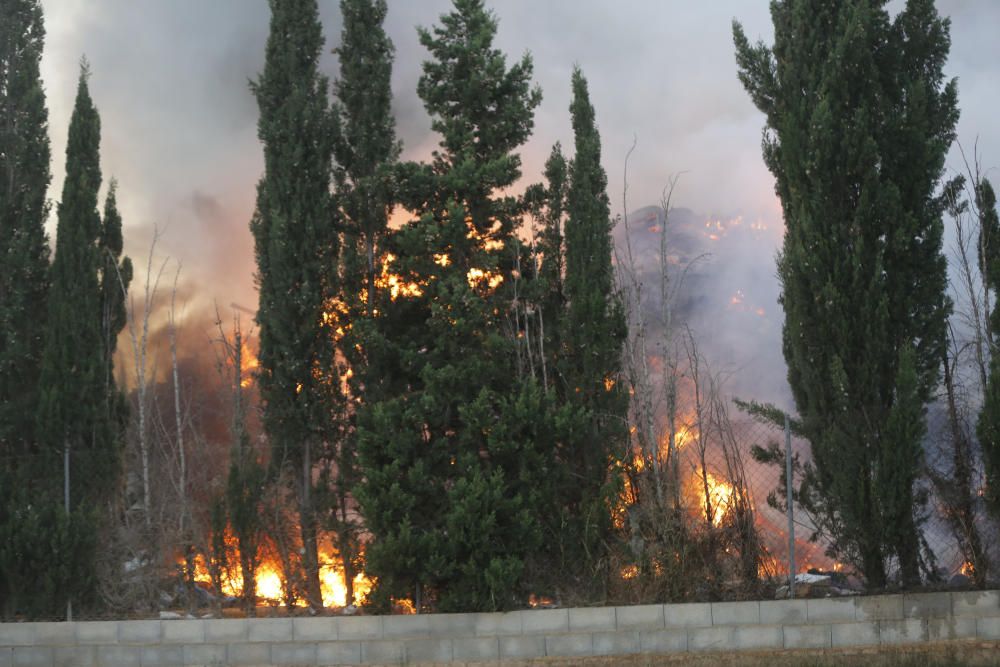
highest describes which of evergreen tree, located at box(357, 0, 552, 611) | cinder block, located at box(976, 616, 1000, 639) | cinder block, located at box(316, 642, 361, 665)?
evergreen tree, located at box(357, 0, 552, 611)

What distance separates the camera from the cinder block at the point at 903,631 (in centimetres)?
832

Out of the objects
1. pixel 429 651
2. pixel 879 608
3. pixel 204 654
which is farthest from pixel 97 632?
pixel 879 608

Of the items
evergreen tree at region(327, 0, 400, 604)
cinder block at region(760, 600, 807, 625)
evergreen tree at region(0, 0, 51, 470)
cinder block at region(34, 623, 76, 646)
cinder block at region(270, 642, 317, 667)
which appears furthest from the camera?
evergreen tree at region(0, 0, 51, 470)

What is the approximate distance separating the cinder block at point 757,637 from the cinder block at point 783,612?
2.9 inches

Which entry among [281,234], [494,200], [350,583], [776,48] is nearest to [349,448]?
[350,583]

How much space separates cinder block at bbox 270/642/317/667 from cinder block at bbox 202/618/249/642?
0.38m

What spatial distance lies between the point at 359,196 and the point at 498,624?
5200 millimetres

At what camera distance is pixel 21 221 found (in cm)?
1130

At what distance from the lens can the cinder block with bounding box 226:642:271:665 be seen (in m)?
8.53

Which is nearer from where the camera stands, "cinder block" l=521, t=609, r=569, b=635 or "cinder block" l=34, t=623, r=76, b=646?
"cinder block" l=521, t=609, r=569, b=635

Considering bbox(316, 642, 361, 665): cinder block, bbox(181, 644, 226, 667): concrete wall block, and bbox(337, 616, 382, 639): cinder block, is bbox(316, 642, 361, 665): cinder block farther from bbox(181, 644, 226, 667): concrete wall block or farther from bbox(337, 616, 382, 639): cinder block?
bbox(181, 644, 226, 667): concrete wall block

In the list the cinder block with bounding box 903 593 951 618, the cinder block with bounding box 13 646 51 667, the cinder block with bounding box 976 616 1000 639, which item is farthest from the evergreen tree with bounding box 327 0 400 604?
the cinder block with bounding box 976 616 1000 639

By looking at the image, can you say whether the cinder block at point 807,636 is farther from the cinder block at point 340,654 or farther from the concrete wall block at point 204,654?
the concrete wall block at point 204,654

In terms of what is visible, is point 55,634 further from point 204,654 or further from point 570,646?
point 570,646
